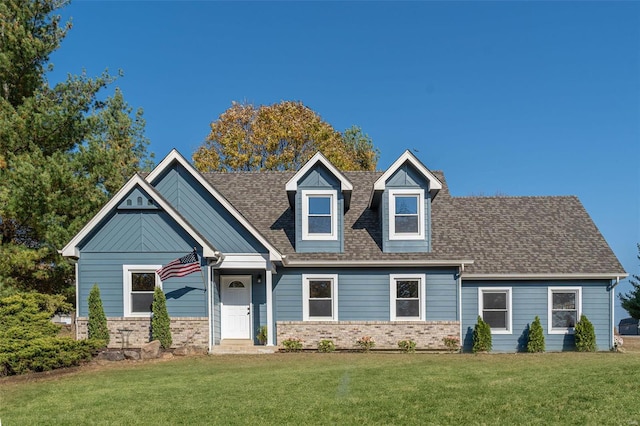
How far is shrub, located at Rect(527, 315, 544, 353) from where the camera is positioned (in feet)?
65.0

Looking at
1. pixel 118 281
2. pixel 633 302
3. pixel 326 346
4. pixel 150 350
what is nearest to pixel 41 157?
pixel 118 281

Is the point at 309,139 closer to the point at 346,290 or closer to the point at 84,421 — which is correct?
the point at 346,290

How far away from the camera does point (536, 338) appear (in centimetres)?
1986

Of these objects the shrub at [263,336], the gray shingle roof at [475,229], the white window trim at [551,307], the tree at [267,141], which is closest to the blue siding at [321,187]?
the gray shingle roof at [475,229]

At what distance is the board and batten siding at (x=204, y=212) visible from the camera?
63.7ft

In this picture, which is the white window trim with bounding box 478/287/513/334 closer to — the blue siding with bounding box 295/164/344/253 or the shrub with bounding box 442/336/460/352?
the shrub with bounding box 442/336/460/352

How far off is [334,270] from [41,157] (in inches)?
478

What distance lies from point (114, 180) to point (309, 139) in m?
16.4

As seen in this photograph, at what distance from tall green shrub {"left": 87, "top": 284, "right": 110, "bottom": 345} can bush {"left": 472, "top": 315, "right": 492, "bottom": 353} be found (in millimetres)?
12002

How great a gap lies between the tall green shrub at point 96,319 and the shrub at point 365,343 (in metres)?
8.06

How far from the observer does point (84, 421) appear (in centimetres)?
960

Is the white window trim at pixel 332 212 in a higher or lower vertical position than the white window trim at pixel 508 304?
higher

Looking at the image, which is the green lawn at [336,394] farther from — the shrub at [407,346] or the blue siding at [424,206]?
the blue siding at [424,206]

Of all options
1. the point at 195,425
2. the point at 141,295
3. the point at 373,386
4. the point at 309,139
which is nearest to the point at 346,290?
the point at 141,295
